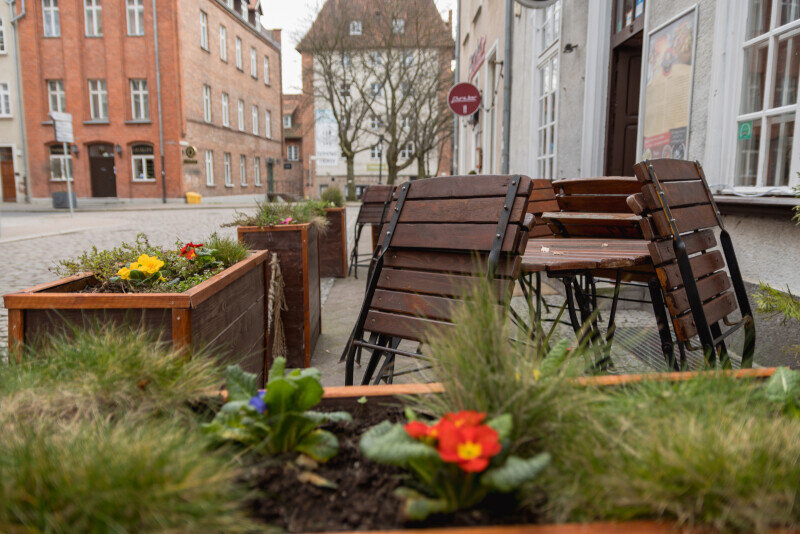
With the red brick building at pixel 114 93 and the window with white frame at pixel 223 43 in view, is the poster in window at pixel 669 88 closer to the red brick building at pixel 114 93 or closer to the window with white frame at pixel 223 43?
the red brick building at pixel 114 93

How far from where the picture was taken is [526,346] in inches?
47.6

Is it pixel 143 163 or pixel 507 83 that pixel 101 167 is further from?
pixel 507 83

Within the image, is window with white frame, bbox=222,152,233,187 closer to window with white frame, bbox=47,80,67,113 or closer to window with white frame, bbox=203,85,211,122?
window with white frame, bbox=203,85,211,122

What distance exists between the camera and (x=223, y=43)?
31.4 m

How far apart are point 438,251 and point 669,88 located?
3.18 meters

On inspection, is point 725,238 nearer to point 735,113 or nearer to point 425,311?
point 425,311

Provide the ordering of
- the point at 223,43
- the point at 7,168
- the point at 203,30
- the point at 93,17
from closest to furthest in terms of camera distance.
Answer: the point at 93,17, the point at 7,168, the point at 203,30, the point at 223,43

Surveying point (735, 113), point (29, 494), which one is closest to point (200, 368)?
point (29, 494)

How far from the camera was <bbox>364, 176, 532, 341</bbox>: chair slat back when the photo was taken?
1.92 metres

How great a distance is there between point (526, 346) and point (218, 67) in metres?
32.4

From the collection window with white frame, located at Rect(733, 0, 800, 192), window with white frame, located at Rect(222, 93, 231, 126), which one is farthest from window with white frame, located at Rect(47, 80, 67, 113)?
window with white frame, located at Rect(733, 0, 800, 192)

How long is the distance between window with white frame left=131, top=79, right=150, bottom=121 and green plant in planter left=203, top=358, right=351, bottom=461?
28261 mm

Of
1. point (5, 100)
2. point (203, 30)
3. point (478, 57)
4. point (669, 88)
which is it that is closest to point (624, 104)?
point (669, 88)

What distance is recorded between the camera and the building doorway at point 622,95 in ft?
19.0
